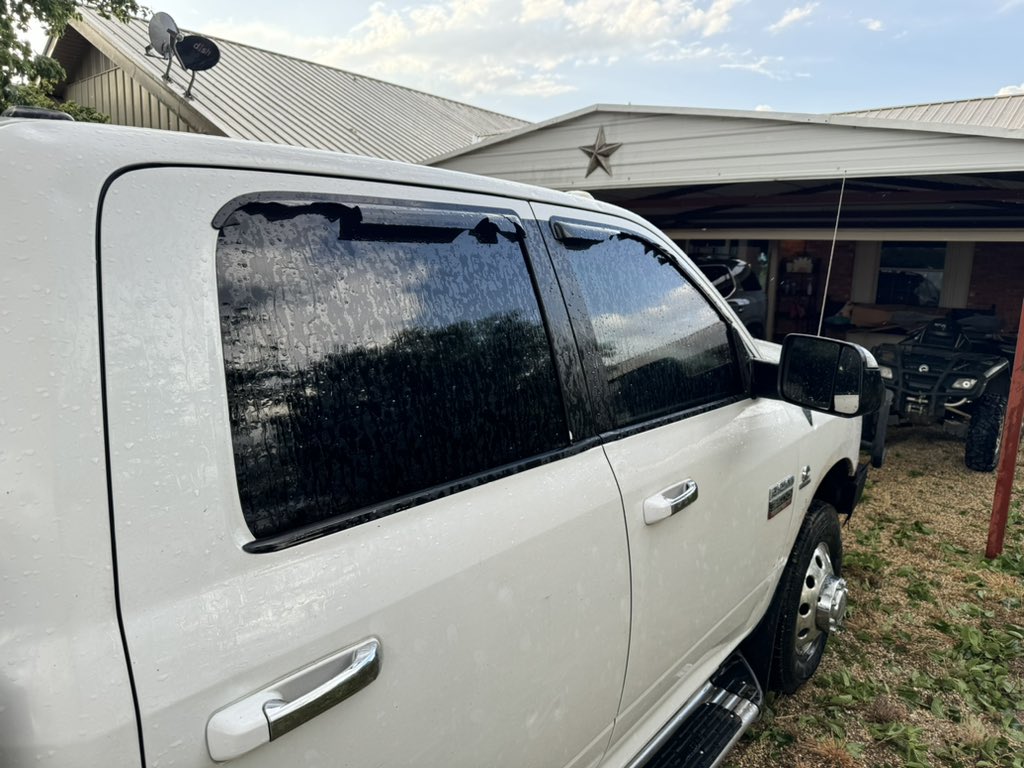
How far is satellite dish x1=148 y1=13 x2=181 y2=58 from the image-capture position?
8445mm

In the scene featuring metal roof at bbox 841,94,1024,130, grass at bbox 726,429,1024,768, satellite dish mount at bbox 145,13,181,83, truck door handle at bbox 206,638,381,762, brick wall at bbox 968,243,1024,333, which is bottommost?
grass at bbox 726,429,1024,768

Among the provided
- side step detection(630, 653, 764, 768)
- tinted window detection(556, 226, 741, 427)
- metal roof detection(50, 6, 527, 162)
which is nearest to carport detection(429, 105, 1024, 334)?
metal roof detection(50, 6, 527, 162)

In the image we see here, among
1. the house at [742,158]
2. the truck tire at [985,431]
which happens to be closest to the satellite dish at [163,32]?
the house at [742,158]

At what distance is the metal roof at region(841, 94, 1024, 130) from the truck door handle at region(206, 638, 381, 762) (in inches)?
404

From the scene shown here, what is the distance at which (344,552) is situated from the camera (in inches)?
41.1

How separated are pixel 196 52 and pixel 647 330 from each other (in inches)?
353

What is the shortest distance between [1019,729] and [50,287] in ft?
11.8

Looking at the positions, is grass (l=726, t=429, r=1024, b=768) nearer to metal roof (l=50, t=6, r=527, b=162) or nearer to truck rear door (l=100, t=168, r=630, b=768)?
truck rear door (l=100, t=168, r=630, b=768)

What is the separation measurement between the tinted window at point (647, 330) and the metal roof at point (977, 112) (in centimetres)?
867

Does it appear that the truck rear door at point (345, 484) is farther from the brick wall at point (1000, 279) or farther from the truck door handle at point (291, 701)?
the brick wall at point (1000, 279)

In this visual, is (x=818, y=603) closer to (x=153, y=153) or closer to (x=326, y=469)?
(x=326, y=469)

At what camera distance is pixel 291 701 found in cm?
91

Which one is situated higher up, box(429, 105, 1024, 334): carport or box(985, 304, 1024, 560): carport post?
box(429, 105, 1024, 334): carport

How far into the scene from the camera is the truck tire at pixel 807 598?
263cm
